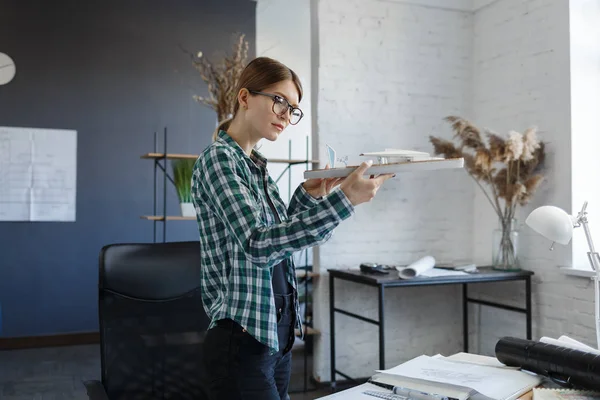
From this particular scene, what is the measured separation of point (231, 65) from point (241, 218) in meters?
2.63

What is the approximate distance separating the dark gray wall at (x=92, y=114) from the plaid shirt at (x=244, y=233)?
4.06 meters

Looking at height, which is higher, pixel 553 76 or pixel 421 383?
pixel 553 76

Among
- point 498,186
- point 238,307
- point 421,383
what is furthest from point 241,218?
point 498,186

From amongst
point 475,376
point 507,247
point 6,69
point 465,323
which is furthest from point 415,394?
point 6,69

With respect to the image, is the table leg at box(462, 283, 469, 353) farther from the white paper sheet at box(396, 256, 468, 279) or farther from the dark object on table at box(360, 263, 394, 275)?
the dark object on table at box(360, 263, 394, 275)

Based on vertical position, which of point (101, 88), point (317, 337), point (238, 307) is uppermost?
point (101, 88)

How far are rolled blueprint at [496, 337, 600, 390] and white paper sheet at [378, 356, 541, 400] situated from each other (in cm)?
3

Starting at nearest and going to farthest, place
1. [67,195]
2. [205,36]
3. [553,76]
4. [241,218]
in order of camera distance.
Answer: [241,218], [553,76], [67,195], [205,36]

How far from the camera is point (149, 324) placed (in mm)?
1481

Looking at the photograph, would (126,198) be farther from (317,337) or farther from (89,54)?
(317,337)

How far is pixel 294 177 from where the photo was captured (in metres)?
6.09

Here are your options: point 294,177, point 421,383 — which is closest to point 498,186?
point 421,383

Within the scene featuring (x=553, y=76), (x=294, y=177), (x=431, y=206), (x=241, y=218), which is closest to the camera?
(x=241, y=218)

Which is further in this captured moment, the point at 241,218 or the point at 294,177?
the point at 294,177
